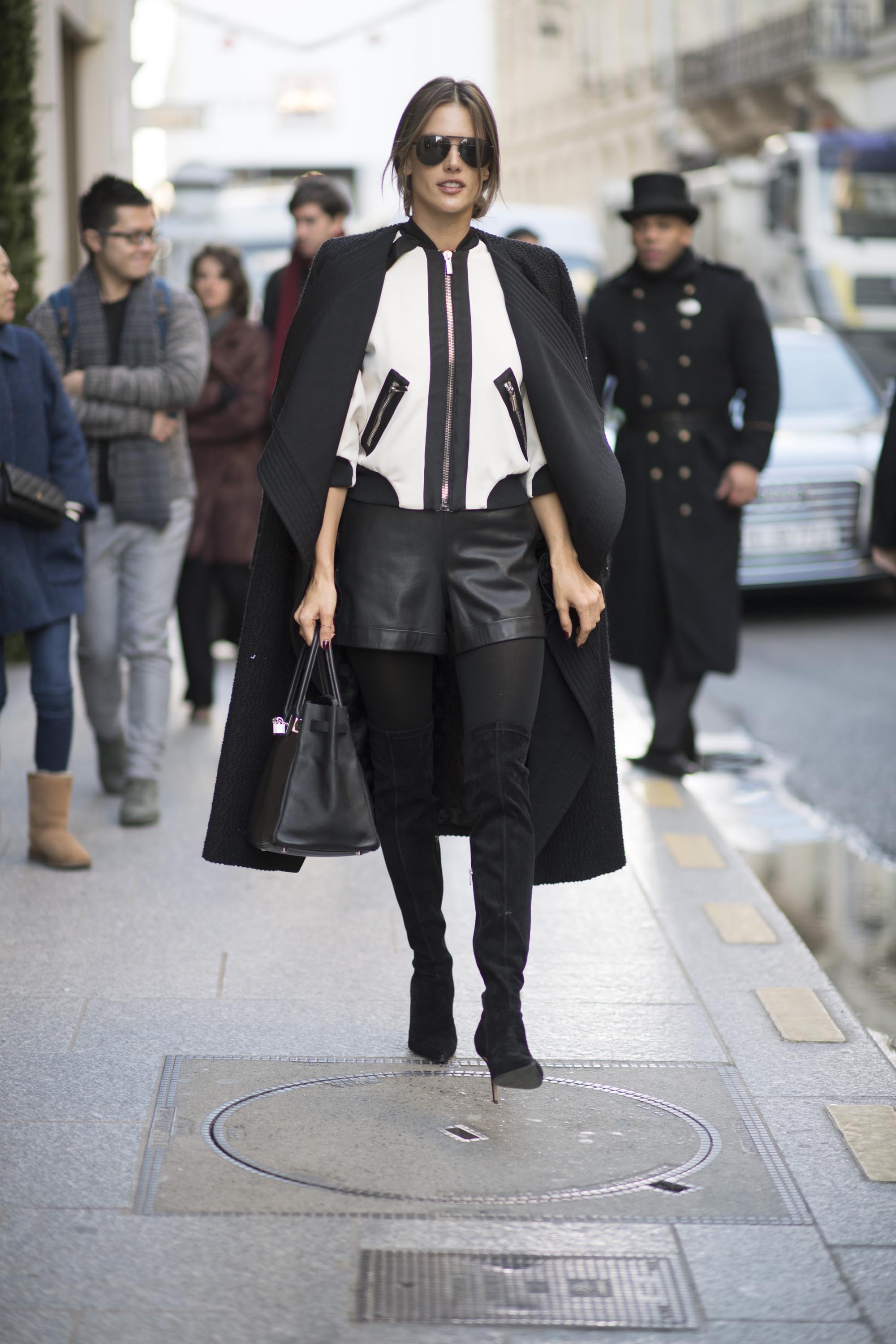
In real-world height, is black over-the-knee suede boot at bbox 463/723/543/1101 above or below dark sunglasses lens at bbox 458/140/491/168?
below

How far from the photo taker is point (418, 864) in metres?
4.06

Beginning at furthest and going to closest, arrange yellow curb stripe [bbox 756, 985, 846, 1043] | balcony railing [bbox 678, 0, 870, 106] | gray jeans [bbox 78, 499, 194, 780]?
balcony railing [bbox 678, 0, 870, 106], gray jeans [bbox 78, 499, 194, 780], yellow curb stripe [bbox 756, 985, 846, 1043]

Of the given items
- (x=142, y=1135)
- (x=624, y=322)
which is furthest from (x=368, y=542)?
(x=624, y=322)

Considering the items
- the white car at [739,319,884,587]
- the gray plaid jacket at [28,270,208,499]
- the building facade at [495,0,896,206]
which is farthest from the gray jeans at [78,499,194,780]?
the building facade at [495,0,896,206]

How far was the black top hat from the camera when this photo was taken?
24.2 ft

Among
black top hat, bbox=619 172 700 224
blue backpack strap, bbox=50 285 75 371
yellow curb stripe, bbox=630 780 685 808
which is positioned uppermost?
black top hat, bbox=619 172 700 224

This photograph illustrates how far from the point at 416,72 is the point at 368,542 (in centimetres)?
6438

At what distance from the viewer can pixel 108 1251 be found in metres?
3.17

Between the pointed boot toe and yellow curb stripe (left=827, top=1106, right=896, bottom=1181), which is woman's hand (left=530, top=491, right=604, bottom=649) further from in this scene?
yellow curb stripe (left=827, top=1106, right=896, bottom=1181)

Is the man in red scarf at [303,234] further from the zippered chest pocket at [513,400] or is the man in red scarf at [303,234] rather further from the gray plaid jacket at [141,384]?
the zippered chest pocket at [513,400]

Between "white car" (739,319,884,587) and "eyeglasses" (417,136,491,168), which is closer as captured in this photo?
"eyeglasses" (417,136,491,168)

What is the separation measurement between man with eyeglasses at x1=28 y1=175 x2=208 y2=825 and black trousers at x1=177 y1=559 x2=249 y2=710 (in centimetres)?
173

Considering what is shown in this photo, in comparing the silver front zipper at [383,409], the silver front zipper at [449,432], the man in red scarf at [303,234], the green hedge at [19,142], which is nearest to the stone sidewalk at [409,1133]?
the silver front zipper at [449,432]

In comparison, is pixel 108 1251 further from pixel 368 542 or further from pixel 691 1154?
pixel 368 542
